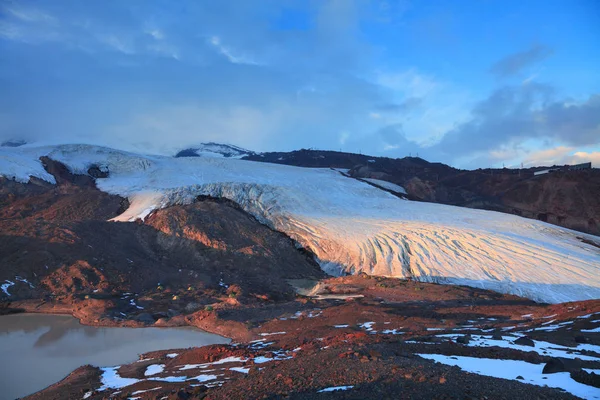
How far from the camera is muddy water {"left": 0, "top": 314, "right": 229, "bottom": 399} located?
410 inches

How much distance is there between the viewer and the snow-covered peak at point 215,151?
3260 inches

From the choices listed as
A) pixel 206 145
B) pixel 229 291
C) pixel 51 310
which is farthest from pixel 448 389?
pixel 206 145

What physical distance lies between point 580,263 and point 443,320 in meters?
11.2

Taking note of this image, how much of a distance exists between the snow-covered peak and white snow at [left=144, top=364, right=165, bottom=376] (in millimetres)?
73251

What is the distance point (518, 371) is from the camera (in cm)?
686

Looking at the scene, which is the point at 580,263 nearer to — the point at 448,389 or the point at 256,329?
the point at 256,329

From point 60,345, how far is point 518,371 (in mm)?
12151

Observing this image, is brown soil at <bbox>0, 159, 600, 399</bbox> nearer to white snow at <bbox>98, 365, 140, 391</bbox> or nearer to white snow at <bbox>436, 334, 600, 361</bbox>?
white snow at <bbox>98, 365, 140, 391</bbox>

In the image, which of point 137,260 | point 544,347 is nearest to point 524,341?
point 544,347

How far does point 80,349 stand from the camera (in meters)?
12.5

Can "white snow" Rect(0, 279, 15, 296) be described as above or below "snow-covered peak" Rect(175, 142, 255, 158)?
below

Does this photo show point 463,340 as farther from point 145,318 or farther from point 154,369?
point 145,318

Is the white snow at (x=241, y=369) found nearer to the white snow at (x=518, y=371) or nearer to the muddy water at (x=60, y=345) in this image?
the white snow at (x=518, y=371)

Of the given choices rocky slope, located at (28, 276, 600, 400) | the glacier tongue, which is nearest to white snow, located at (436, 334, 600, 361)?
rocky slope, located at (28, 276, 600, 400)
